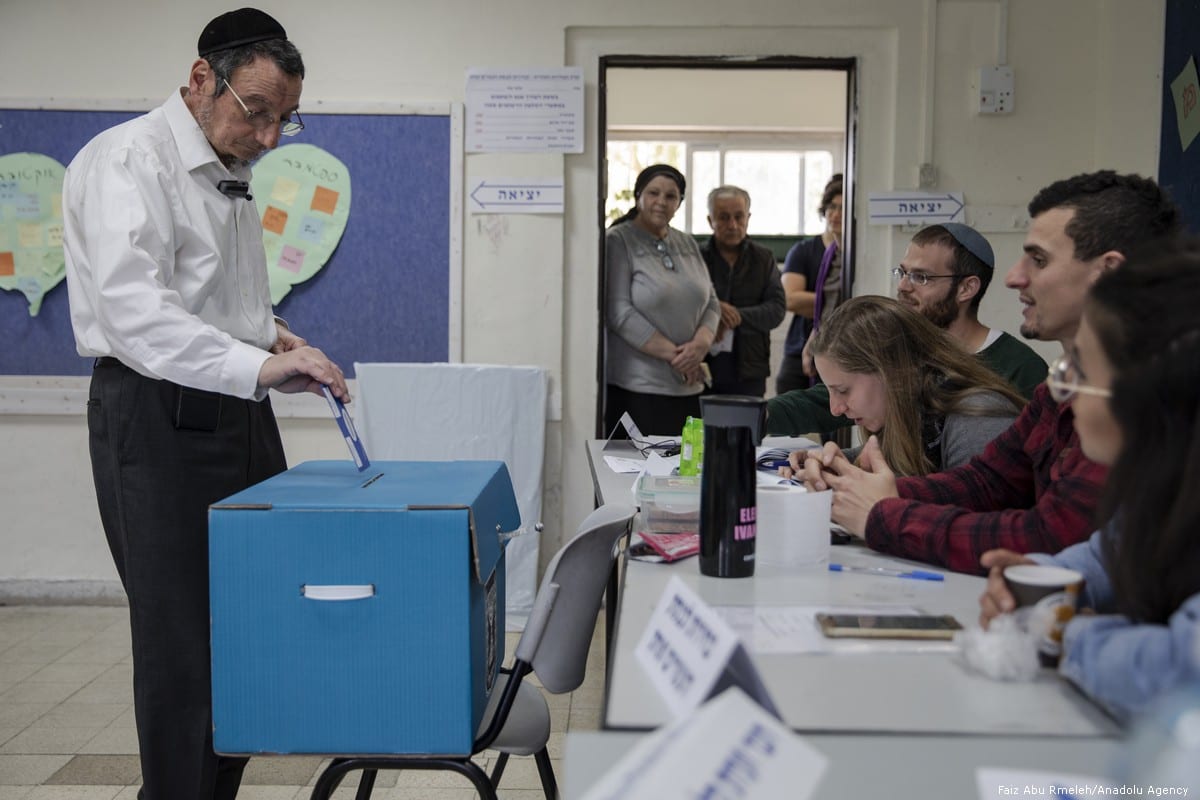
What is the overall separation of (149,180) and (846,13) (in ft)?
9.03

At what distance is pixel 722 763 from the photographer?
700mm

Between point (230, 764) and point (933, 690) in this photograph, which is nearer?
point (933, 690)

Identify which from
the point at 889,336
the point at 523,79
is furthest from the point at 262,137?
the point at 523,79

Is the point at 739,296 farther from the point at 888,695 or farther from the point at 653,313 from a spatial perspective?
the point at 888,695

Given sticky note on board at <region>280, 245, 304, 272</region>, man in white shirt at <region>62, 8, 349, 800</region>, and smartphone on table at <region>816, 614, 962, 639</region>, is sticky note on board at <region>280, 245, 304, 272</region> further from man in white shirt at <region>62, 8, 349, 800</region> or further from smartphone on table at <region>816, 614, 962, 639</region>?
smartphone on table at <region>816, 614, 962, 639</region>

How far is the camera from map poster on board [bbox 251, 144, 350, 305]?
12.6ft

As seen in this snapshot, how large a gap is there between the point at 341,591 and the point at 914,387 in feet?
3.67

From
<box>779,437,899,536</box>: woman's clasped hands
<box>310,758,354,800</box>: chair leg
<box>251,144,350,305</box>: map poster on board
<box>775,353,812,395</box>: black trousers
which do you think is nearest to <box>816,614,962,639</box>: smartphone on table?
<box>779,437,899,536</box>: woman's clasped hands

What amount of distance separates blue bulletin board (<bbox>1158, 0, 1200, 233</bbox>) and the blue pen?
2408mm

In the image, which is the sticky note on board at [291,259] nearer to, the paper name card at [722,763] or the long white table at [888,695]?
the long white table at [888,695]

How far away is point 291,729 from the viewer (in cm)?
150

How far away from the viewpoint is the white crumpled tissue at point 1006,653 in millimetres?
998

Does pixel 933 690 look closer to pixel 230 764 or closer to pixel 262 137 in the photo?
pixel 230 764

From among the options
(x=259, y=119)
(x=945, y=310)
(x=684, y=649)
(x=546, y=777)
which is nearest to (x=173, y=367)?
(x=259, y=119)
